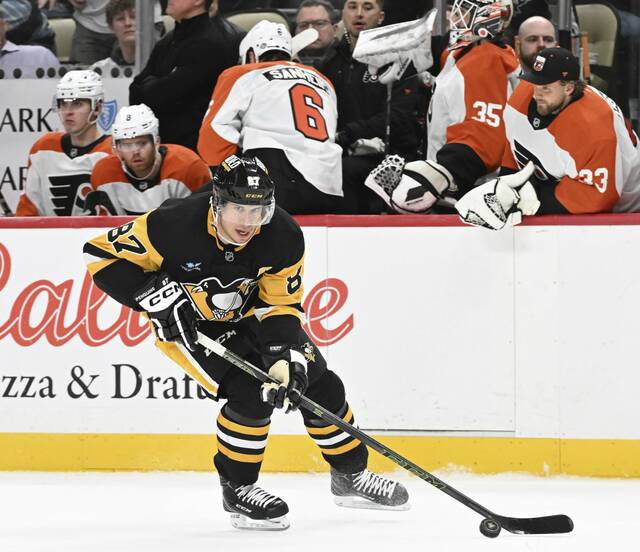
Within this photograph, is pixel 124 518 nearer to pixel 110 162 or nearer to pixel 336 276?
pixel 336 276

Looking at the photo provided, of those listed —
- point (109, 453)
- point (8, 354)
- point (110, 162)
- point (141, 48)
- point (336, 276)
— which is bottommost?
point (109, 453)

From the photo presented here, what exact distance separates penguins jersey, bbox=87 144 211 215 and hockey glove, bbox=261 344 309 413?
129 centimetres

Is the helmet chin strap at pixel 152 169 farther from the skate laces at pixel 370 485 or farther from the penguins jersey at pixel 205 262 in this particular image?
the skate laces at pixel 370 485

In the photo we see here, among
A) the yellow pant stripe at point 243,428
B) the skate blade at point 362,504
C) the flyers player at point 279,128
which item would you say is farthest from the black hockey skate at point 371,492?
the flyers player at point 279,128

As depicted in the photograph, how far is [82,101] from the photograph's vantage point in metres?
4.80

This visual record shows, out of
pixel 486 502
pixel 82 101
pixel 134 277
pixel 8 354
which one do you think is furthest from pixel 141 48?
pixel 486 502

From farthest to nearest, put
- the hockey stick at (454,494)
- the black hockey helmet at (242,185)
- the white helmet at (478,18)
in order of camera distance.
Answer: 1. the white helmet at (478,18)
2. the hockey stick at (454,494)
3. the black hockey helmet at (242,185)

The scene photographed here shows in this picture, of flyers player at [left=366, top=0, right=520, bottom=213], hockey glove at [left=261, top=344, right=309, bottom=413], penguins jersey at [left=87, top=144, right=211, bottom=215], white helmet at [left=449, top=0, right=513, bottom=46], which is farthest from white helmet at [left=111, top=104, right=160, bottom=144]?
hockey glove at [left=261, top=344, right=309, bottom=413]

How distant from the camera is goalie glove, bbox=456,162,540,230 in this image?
418 centimetres

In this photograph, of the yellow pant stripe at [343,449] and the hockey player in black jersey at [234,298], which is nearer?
the hockey player in black jersey at [234,298]

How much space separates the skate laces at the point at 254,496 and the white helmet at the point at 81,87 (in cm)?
178

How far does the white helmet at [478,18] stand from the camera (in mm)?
4473

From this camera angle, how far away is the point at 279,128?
4.41 meters

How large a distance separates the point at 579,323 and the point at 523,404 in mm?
320
